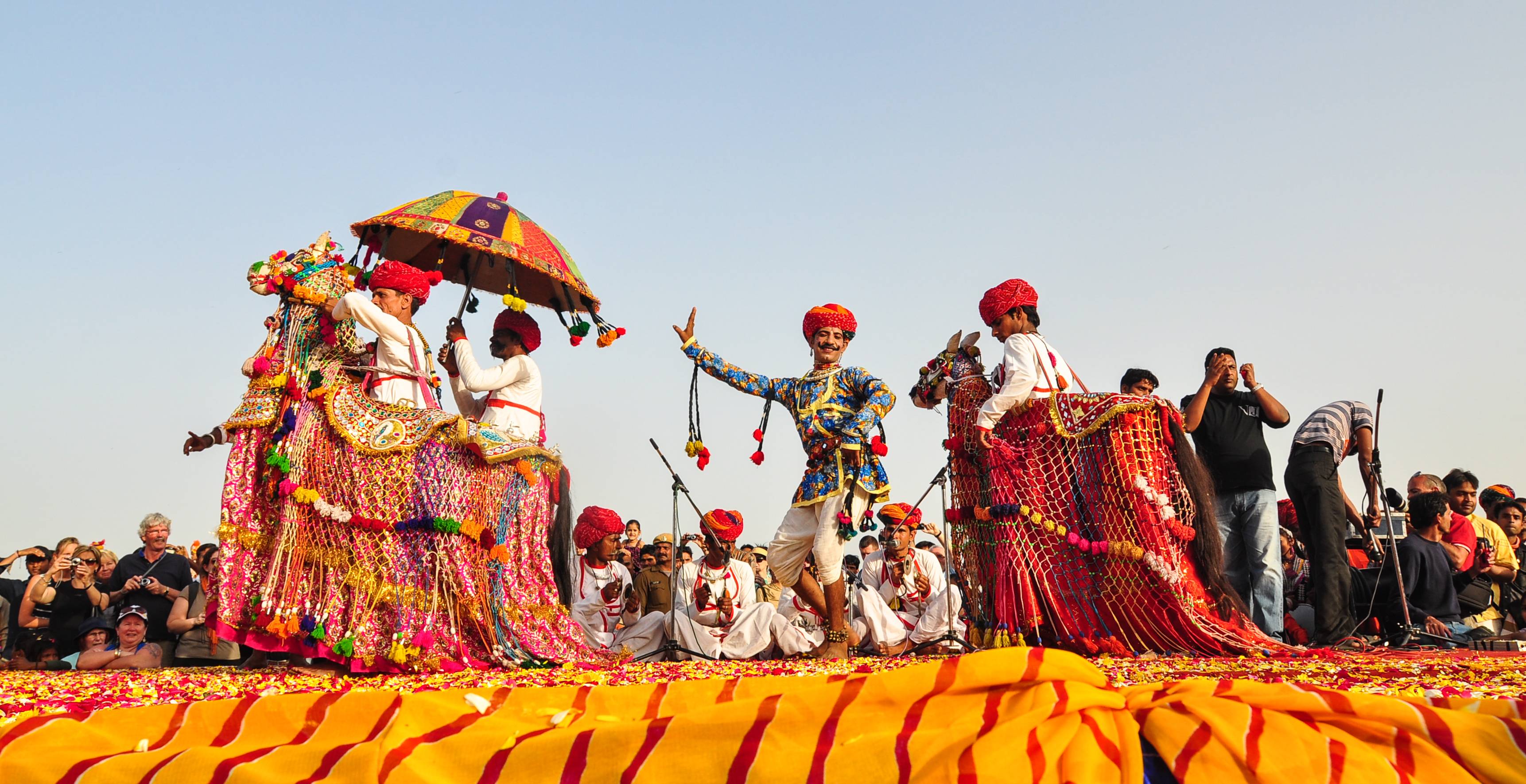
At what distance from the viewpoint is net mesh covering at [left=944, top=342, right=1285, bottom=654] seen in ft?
17.8

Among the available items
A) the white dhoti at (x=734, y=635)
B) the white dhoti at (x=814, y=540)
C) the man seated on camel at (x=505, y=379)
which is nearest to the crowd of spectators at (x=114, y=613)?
the man seated on camel at (x=505, y=379)

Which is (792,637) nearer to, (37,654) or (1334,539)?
(1334,539)

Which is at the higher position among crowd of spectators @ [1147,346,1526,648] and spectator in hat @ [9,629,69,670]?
crowd of spectators @ [1147,346,1526,648]

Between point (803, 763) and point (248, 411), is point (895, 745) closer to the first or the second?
point (803, 763)

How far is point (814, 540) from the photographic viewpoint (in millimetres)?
6312

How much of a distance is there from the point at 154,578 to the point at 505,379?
121 inches

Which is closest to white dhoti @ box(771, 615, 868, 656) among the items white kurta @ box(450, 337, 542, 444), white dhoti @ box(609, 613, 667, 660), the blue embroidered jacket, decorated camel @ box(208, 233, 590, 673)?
white dhoti @ box(609, 613, 667, 660)

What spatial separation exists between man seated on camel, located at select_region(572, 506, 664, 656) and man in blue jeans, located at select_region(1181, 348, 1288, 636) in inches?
168

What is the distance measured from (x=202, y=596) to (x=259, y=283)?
9.05 feet

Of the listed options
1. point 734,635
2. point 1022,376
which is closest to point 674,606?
point 734,635

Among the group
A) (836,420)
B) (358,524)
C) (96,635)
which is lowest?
(96,635)

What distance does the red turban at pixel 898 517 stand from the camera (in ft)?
30.5

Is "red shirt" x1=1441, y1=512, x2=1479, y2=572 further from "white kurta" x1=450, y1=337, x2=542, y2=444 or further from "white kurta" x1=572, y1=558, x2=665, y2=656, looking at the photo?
"white kurta" x1=450, y1=337, x2=542, y2=444

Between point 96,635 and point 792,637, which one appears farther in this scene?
point 792,637
